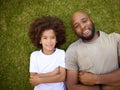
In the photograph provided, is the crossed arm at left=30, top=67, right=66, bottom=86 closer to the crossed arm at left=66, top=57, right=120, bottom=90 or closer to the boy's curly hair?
the crossed arm at left=66, top=57, right=120, bottom=90

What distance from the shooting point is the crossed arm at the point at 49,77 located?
2.99 meters

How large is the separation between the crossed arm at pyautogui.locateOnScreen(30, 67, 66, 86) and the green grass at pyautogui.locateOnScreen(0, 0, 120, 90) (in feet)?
0.90

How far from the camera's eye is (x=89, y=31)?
9.57ft

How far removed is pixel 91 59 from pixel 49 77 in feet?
1.42

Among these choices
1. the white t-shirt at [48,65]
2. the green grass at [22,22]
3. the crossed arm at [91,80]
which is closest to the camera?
the crossed arm at [91,80]

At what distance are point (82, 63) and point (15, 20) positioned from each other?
2.82 ft

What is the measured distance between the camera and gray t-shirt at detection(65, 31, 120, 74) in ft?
9.64

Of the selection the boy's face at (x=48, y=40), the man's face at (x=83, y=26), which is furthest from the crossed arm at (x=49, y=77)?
the man's face at (x=83, y=26)

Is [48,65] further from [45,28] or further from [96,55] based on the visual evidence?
[96,55]

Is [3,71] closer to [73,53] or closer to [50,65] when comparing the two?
[50,65]

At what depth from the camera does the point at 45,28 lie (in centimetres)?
299

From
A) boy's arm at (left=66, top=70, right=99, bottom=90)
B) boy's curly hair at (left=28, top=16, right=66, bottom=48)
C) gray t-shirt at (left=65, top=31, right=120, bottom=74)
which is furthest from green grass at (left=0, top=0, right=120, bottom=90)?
boy's arm at (left=66, top=70, right=99, bottom=90)

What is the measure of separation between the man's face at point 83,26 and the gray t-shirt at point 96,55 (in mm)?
94

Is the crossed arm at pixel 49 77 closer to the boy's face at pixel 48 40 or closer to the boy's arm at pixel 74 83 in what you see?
the boy's arm at pixel 74 83
